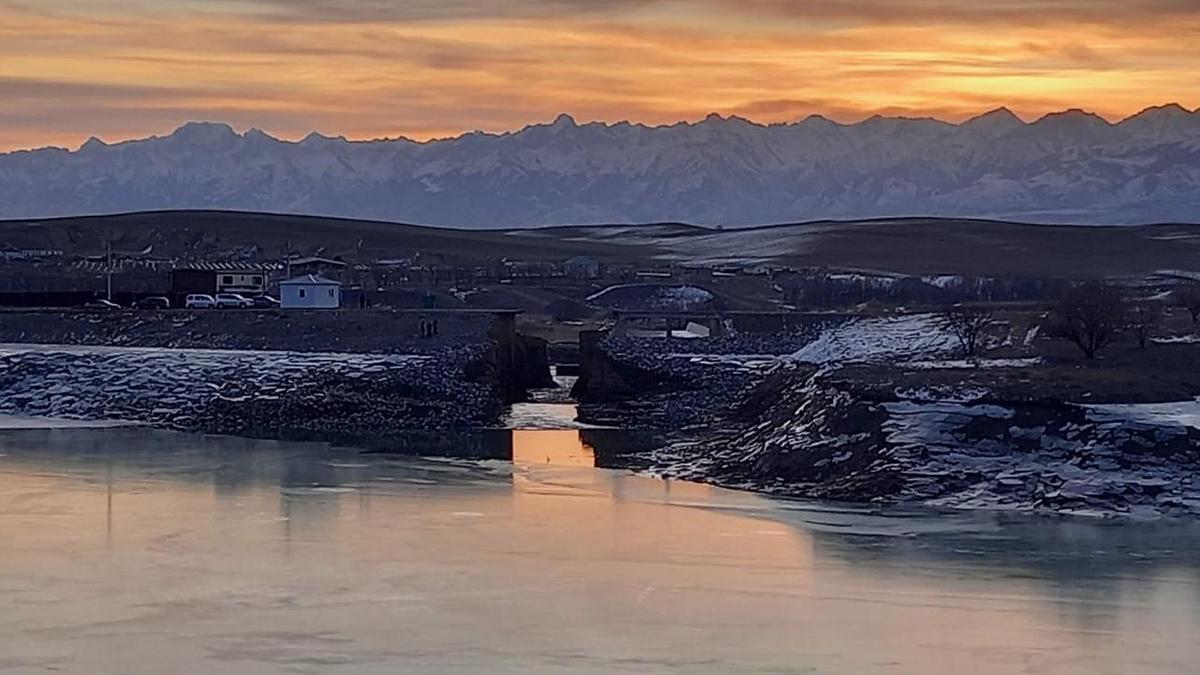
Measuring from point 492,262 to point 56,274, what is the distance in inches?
1692

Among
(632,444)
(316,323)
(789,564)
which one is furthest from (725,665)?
(316,323)

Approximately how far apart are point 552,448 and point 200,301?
3103 centimetres

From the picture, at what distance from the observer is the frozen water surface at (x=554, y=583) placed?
16.8 m

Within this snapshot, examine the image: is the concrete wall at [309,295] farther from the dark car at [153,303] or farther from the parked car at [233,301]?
the dark car at [153,303]

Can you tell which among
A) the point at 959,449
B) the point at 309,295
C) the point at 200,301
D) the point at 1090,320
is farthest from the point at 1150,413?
the point at 200,301

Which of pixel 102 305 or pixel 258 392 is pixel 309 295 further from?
pixel 258 392

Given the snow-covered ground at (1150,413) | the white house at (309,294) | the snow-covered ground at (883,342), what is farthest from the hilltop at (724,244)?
the snow-covered ground at (1150,413)

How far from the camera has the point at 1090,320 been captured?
1486 inches

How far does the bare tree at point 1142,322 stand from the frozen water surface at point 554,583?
582 inches

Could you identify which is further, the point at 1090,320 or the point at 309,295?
the point at 309,295

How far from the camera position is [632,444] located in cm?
3588

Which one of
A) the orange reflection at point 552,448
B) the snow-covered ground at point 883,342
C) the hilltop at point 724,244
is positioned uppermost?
the hilltop at point 724,244

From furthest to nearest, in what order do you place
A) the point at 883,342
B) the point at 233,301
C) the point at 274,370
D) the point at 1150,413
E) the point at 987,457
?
1. the point at 233,301
2. the point at 883,342
3. the point at 274,370
4. the point at 1150,413
5. the point at 987,457

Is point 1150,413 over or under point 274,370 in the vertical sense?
under
